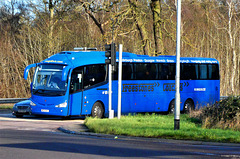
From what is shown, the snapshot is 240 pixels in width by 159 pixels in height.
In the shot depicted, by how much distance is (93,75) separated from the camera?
77.8 ft

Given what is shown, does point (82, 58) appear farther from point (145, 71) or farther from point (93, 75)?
point (145, 71)

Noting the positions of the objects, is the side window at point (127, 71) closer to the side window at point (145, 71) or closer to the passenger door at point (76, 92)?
the side window at point (145, 71)

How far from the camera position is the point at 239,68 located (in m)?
49.3

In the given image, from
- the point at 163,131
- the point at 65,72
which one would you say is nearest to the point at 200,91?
the point at 65,72

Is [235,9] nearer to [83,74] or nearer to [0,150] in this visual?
[83,74]

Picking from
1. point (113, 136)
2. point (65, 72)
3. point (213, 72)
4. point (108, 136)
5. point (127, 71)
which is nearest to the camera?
point (113, 136)

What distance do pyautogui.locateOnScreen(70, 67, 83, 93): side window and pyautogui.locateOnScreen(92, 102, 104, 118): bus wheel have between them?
139 centimetres

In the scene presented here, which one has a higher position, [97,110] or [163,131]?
[97,110]

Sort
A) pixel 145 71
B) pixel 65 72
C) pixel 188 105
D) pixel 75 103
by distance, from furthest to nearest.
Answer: pixel 188 105, pixel 145 71, pixel 75 103, pixel 65 72

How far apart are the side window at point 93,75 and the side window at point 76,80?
25 centimetres

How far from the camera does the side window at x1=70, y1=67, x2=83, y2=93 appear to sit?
22808 mm

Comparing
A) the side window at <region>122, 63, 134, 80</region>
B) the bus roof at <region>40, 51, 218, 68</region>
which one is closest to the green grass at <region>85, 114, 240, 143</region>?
the bus roof at <region>40, 51, 218, 68</region>

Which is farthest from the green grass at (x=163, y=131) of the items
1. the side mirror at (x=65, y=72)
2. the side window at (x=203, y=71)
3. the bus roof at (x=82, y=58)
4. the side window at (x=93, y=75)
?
the side window at (x=203, y=71)

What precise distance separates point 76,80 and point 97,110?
2.08 m
